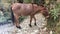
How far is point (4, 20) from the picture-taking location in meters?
3.73

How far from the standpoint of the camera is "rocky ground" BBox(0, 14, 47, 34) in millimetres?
3116

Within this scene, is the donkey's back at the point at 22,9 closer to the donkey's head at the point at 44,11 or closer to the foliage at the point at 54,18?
the donkey's head at the point at 44,11

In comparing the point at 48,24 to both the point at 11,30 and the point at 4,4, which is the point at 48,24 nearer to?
the point at 11,30

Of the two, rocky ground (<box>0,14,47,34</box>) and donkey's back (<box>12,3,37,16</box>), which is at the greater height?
donkey's back (<box>12,3,37,16</box>)

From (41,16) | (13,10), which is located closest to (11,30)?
(13,10)

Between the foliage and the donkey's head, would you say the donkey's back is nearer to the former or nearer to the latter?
the donkey's head

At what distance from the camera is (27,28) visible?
127 inches

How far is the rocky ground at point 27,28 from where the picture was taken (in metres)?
3.12

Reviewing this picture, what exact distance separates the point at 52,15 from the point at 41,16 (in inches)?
8.4

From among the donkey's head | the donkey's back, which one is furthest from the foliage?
the donkey's back

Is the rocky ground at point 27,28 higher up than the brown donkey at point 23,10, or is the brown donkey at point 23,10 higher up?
the brown donkey at point 23,10

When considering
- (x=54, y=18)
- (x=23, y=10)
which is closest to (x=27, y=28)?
(x=23, y=10)

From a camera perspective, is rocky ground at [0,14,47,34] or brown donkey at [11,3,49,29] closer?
rocky ground at [0,14,47,34]

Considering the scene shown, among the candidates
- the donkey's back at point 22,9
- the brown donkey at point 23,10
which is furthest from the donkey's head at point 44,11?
the donkey's back at point 22,9
